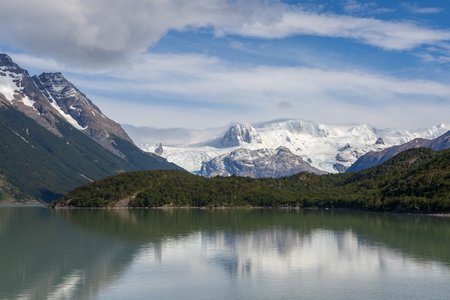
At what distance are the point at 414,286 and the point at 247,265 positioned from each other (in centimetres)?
2839

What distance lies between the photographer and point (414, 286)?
79750 mm

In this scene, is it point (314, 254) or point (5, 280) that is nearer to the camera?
point (5, 280)

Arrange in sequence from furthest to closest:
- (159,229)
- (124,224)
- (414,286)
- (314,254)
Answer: (124,224) < (159,229) < (314,254) < (414,286)

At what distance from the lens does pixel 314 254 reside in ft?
376

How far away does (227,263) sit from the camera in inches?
4043

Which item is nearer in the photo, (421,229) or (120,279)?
(120,279)

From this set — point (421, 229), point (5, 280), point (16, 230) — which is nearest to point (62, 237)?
point (16, 230)

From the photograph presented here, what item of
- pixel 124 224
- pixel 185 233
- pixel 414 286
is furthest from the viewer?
pixel 124 224

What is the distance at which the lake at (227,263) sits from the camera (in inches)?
3051

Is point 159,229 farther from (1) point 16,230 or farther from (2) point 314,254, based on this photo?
(2) point 314,254

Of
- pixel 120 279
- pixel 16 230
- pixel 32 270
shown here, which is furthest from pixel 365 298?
pixel 16 230

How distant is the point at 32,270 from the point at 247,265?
3304 cm

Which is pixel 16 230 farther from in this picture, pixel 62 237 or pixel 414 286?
A: pixel 414 286

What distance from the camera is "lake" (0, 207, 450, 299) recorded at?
254 feet
